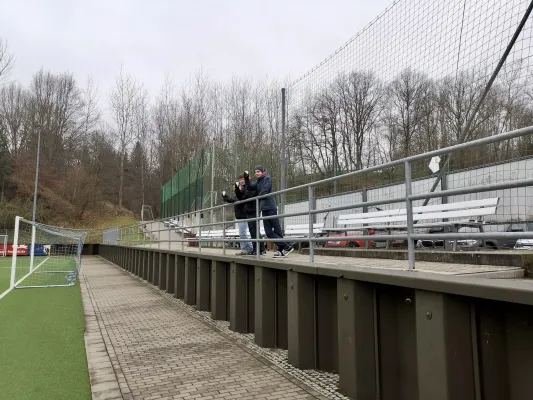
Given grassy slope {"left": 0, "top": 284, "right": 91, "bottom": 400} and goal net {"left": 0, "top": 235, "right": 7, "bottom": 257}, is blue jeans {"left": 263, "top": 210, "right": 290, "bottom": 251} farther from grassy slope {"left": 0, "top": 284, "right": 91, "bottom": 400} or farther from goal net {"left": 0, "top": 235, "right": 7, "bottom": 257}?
goal net {"left": 0, "top": 235, "right": 7, "bottom": 257}

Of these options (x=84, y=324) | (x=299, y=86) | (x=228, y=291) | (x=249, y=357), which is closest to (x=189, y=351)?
(x=249, y=357)

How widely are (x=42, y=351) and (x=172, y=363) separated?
1.85 metres

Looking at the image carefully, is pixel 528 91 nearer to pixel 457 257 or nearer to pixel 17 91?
pixel 457 257

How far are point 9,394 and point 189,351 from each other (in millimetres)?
2188

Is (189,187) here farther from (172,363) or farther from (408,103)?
(172,363)

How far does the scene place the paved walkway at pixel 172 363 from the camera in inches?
166

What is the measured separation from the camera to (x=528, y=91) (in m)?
6.20

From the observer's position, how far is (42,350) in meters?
5.71

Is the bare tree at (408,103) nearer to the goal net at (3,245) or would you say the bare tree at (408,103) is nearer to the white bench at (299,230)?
the white bench at (299,230)

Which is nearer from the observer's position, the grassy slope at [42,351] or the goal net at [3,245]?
the grassy slope at [42,351]

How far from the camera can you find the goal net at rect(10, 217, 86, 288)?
15.3 metres

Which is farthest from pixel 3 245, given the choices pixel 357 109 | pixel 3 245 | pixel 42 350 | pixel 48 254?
pixel 42 350

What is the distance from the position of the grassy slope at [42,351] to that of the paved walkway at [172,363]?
0.59 ft

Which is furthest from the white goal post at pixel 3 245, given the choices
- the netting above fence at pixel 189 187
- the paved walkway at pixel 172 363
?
the paved walkway at pixel 172 363
